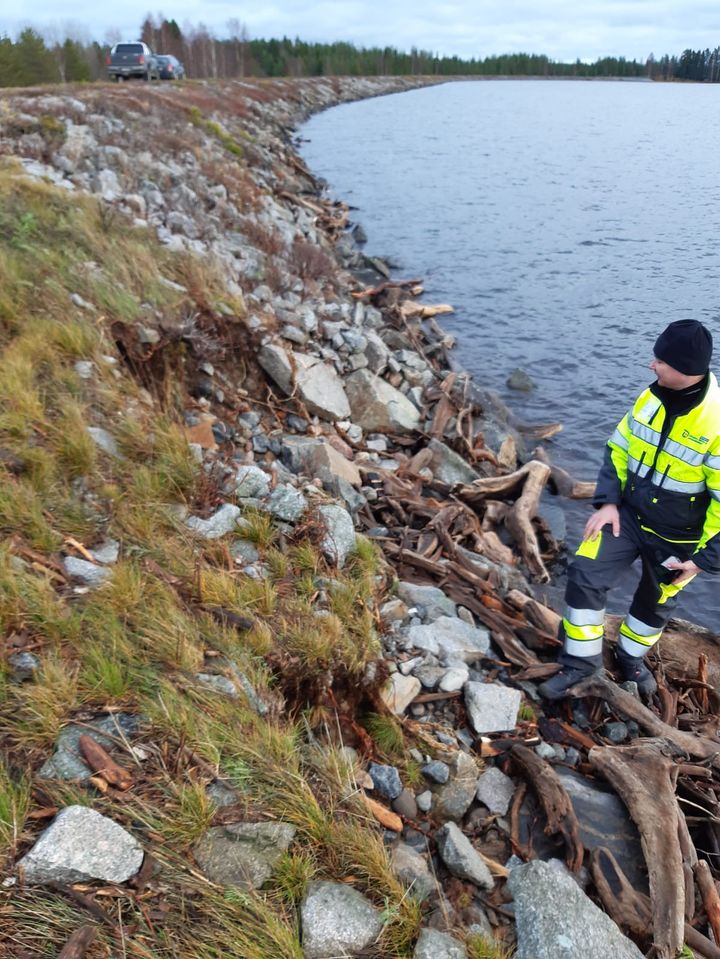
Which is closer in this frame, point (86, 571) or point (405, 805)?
point (405, 805)

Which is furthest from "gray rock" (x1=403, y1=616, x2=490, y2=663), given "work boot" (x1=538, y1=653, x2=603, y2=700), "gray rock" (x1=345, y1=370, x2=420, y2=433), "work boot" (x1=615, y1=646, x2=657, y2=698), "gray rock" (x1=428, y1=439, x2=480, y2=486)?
"gray rock" (x1=345, y1=370, x2=420, y2=433)

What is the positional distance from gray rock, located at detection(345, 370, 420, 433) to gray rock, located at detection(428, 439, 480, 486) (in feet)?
2.17

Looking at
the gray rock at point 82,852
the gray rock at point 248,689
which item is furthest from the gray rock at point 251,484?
the gray rock at point 82,852

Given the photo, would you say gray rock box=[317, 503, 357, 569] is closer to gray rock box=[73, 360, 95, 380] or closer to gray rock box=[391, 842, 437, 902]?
gray rock box=[391, 842, 437, 902]

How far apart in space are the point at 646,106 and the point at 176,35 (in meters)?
52.9

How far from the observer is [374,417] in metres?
8.34

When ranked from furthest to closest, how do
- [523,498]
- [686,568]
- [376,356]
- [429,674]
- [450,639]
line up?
1. [376,356]
2. [523,498]
3. [450,639]
4. [686,568]
5. [429,674]

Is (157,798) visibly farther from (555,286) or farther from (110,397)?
(555,286)

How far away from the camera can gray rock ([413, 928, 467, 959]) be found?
242 cm

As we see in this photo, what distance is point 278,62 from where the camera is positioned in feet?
282

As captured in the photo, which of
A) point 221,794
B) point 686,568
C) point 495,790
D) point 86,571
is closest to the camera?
point 221,794

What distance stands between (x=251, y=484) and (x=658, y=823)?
11.0ft

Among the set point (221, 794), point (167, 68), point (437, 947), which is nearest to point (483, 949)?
point (437, 947)

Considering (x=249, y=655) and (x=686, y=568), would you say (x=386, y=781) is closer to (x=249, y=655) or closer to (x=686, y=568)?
(x=249, y=655)
